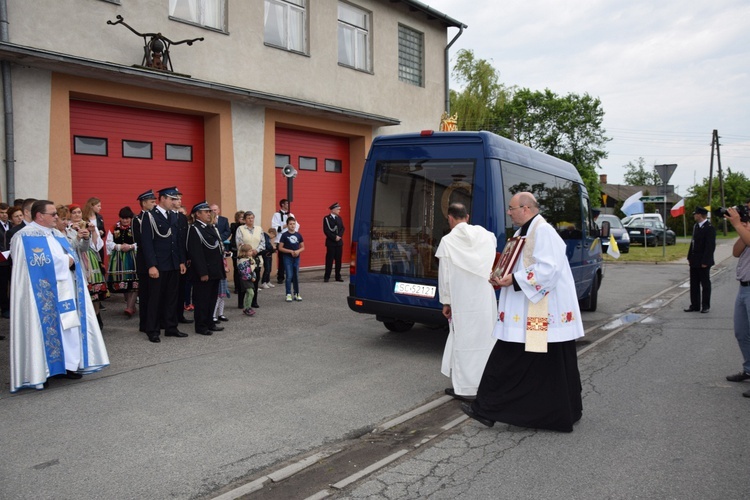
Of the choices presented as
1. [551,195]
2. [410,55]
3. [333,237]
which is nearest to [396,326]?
[551,195]

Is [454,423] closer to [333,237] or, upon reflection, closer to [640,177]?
[333,237]

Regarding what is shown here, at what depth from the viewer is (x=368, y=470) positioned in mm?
4199

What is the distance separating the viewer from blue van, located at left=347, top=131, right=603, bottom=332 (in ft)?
23.4

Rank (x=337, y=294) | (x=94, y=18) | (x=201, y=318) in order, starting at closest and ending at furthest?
1. (x=201, y=318)
2. (x=94, y=18)
3. (x=337, y=294)

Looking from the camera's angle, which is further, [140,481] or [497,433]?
[497,433]

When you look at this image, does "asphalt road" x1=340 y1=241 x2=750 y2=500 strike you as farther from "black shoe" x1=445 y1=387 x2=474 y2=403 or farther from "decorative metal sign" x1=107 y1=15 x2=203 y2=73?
"decorative metal sign" x1=107 y1=15 x2=203 y2=73

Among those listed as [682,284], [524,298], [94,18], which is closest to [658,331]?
[524,298]

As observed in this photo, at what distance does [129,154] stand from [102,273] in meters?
4.53

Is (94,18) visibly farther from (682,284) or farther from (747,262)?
(682,284)

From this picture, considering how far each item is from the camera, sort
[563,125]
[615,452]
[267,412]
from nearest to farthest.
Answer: [615,452] → [267,412] → [563,125]

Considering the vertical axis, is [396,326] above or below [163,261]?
below

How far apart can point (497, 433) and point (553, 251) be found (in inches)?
61.1

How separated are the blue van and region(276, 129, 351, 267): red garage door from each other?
27.5 feet

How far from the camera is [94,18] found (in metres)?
11.2
